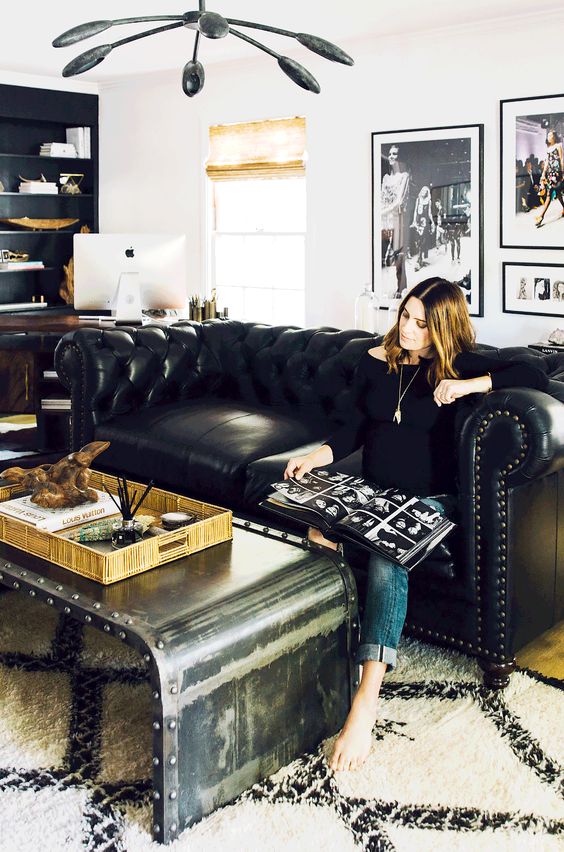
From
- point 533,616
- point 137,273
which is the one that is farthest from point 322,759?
point 137,273

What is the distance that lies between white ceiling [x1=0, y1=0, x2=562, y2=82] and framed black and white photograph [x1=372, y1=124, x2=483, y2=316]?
2.08 ft

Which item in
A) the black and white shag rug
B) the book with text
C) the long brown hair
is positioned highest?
the long brown hair

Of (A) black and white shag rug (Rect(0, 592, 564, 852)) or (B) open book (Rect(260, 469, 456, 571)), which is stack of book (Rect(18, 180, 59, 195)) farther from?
(B) open book (Rect(260, 469, 456, 571))

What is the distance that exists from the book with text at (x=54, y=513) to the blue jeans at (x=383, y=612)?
0.82 meters

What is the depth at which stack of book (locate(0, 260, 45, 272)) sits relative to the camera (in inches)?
298

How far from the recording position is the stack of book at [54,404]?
18.9 feet

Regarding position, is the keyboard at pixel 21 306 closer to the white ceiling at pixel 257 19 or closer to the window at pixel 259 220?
the window at pixel 259 220

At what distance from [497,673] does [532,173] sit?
346 cm

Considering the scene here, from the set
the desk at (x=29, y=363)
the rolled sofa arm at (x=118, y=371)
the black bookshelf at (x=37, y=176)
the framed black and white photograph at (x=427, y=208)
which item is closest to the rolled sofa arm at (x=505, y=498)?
the rolled sofa arm at (x=118, y=371)

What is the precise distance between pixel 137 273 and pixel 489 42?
2459 mm

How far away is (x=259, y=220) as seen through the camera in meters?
7.02

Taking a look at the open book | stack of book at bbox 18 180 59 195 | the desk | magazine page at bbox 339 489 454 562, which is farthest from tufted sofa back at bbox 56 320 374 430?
stack of book at bbox 18 180 59 195

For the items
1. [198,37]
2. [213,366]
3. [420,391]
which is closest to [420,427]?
[420,391]

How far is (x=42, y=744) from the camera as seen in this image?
2.46m
